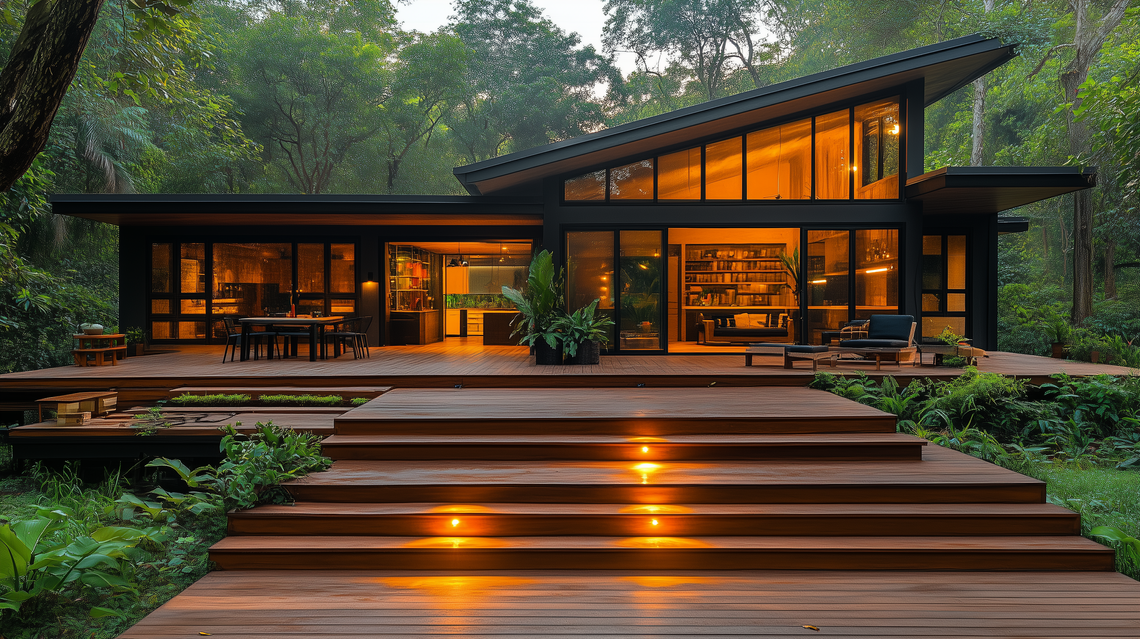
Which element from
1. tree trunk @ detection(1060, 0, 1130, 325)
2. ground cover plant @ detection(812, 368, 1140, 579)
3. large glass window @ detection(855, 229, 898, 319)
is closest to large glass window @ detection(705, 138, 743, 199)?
large glass window @ detection(855, 229, 898, 319)

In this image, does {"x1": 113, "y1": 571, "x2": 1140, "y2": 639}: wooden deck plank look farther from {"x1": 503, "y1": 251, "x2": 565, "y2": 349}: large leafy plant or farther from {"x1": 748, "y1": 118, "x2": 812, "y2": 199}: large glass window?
{"x1": 748, "y1": 118, "x2": 812, "y2": 199}: large glass window

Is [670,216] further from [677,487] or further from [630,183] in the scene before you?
[677,487]

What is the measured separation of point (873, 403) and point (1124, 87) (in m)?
5.62

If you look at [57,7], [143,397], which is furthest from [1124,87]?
[143,397]

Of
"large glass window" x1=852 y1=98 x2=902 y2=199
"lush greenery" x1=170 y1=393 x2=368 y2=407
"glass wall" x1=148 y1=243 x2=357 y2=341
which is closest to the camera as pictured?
"lush greenery" x1=170 y1=393 x2=368 y2=407

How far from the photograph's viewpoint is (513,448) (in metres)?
4.70

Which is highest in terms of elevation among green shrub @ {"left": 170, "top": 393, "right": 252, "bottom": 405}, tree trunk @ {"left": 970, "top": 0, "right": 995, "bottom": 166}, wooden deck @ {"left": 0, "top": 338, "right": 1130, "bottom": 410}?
tree trunk @ {"left": 970, "top": 0, "right": 995, "bottom": 166}

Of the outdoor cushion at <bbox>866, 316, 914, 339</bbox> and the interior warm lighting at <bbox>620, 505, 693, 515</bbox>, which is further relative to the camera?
the outdoor cushion at <bbox>866, 316, 914, 339</bbox>

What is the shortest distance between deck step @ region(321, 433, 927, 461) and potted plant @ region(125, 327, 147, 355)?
8187 mm

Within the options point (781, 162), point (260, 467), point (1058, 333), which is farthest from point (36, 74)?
point (1058, 333)

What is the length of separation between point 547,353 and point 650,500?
474cm

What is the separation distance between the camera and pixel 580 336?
28.3 feet

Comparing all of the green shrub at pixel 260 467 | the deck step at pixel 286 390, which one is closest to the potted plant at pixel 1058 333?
the deck step at pixel 286 390

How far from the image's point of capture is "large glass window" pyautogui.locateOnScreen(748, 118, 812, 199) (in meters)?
9.97
